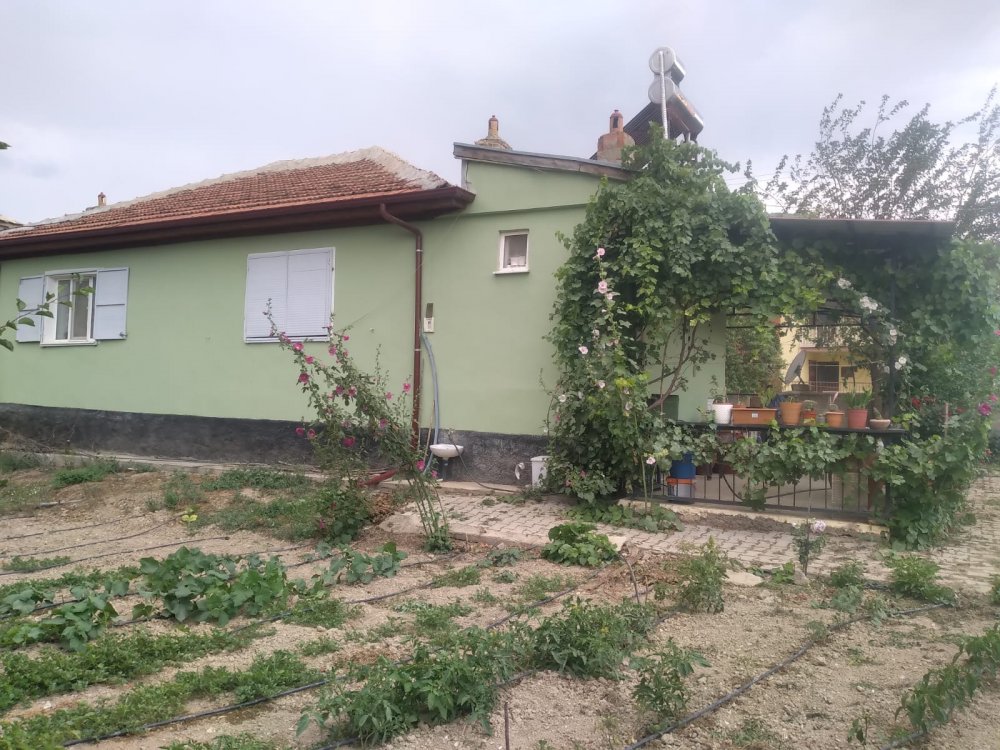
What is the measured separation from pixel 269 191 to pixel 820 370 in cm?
1177

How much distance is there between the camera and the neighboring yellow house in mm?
9273

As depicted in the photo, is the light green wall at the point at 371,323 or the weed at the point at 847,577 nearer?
the weed at the point at 847,577

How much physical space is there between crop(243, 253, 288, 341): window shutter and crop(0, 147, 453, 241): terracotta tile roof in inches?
30.7

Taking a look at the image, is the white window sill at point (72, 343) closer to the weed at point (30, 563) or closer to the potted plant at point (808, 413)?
the weed at point (30, 563)

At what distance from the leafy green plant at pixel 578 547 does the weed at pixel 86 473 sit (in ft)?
22.2

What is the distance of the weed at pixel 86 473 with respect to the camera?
9570 mm

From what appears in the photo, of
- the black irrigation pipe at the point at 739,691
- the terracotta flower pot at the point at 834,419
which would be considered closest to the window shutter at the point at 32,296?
the terracotta flower pot at the point at 834,419

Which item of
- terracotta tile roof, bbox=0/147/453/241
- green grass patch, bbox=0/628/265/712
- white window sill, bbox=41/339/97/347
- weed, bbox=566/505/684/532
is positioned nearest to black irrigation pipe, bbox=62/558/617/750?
green grass patch, bbox=0/628/265/712

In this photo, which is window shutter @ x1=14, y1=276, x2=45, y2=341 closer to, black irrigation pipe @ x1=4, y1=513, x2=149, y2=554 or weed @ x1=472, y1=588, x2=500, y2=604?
black irrigation pipe @ x1=4, y1=513, x2=149, y2=554

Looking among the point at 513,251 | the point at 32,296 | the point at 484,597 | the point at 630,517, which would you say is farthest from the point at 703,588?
the point at 32,296

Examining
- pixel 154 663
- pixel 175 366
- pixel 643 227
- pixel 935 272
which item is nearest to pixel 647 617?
pixel 154 663

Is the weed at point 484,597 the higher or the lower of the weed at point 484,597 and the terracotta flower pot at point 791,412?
the lower

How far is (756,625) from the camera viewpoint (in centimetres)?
438

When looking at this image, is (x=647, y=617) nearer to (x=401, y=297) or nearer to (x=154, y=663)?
(x=154, y=663)
